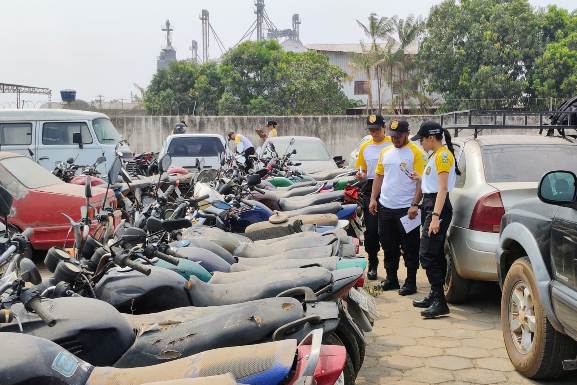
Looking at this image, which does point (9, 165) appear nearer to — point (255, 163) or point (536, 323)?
point (255, 163)

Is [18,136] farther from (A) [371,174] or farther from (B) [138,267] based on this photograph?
(B) [138,267]

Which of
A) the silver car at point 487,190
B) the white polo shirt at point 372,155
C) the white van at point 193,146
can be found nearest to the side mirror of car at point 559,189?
the silver car at point 487,190

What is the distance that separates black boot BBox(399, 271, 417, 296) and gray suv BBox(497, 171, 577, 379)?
5.98 ft

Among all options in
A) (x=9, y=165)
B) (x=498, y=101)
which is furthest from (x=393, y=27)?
(x=9, y=165)

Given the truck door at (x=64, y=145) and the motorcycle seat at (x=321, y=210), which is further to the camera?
the truck door at (x=64, y=145)

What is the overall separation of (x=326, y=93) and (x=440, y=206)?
26.9 meters

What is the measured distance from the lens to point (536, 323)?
4168 millimetres

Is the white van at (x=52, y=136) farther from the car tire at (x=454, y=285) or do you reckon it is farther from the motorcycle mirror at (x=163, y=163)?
the car tire at (x=454, y=285)

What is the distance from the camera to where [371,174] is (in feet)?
24.9

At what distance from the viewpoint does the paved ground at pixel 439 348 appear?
4.56 metres

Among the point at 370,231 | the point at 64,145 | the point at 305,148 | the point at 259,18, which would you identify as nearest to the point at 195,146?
the point at 305,148

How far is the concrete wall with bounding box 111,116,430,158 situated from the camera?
72.5 ft

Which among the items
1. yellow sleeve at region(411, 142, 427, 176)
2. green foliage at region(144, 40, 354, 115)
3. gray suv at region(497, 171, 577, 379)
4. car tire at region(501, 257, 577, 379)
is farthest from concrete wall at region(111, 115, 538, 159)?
car tire at region(501, 257, 577, 379)

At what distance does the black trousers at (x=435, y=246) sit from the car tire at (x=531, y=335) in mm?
1165
